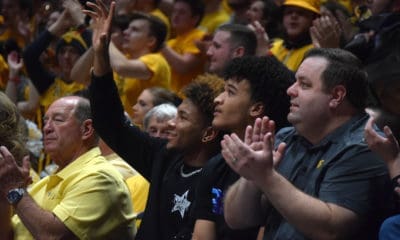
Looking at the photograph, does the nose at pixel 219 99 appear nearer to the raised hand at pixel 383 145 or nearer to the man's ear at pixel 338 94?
the man's ear at pixel 338 94

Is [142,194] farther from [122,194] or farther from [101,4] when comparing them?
[101,4]

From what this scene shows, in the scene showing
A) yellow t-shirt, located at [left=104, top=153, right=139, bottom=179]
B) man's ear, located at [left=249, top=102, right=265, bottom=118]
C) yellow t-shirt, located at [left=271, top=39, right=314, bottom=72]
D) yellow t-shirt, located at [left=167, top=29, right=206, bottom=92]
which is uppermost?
man's ear, located at [left=249, top=102, right=265, bottom=118]

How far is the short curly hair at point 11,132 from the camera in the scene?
4.66 meters

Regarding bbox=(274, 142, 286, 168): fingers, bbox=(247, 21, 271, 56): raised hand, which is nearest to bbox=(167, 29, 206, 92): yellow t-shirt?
bbox=(247, 21, 271, 56): raised hand

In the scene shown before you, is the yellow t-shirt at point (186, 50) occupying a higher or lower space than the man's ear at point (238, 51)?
lower

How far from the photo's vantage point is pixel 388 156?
3660mm

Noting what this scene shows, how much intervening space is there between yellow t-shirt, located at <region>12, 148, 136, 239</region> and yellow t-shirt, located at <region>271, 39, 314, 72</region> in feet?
7.10

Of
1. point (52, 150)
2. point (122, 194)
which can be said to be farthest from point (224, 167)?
point (52, 150)

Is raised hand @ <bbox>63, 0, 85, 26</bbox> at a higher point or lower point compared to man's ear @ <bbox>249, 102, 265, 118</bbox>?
lower

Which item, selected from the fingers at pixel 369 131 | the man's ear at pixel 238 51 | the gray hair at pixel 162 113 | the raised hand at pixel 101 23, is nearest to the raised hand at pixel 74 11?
the gray hair at pixel 162 113

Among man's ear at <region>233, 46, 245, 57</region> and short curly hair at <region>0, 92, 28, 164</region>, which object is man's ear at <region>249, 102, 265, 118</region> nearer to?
short curly hair at <region>0, 92, 28, 164</region>

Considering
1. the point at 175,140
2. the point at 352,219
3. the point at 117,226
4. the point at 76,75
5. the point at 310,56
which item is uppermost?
the point at 310,56

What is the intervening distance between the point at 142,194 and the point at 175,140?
2.86ft

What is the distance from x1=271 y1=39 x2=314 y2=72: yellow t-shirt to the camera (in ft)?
22.1
